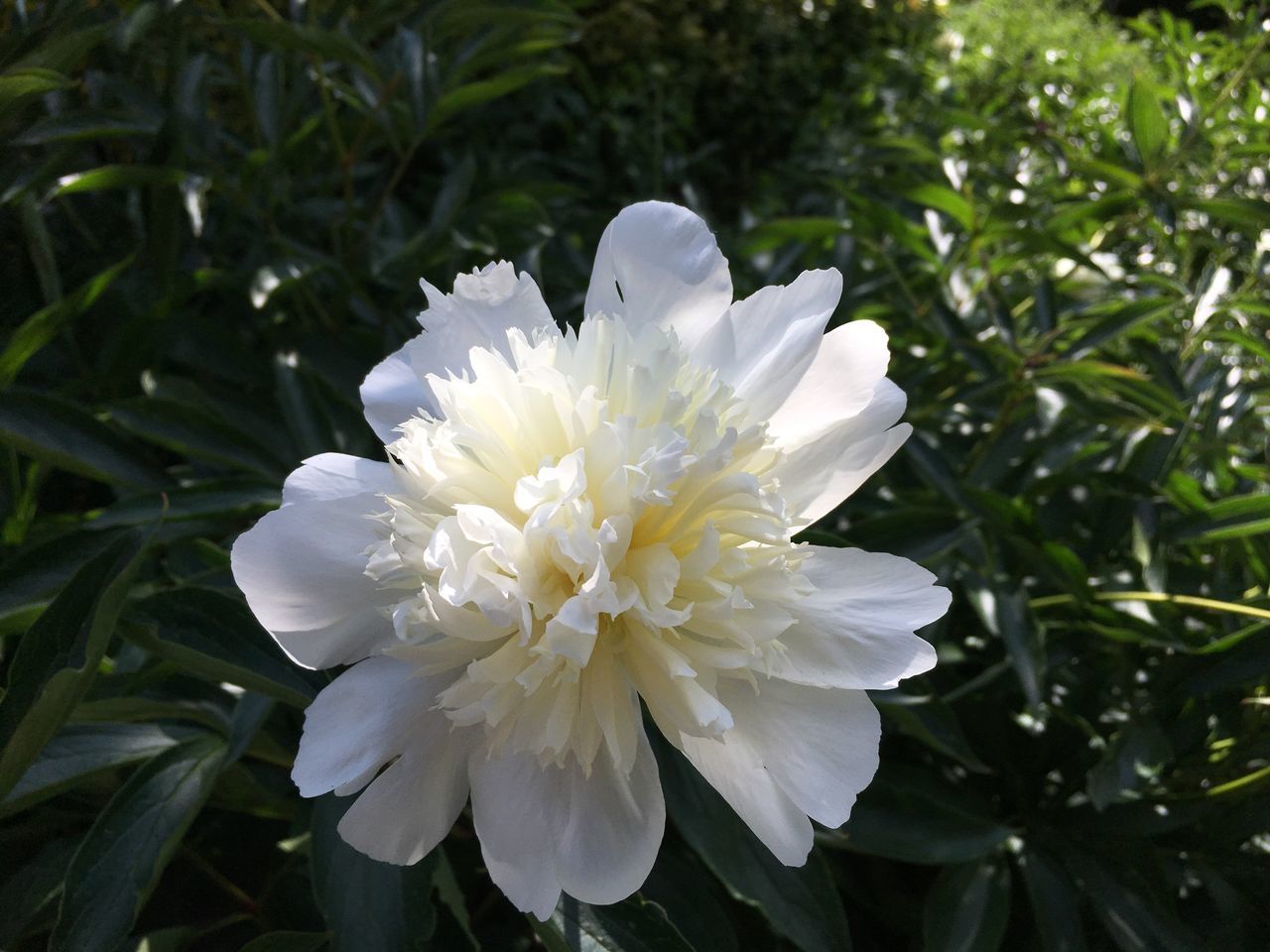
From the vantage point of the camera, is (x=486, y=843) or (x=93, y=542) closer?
(x=486, y=843)

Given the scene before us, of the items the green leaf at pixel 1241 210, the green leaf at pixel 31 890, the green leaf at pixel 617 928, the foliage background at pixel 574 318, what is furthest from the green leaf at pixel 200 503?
the green leaf at pixel 1241 210

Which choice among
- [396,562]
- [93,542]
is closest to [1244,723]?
[396,562]

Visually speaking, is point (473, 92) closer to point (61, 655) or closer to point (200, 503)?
point (200, 503)

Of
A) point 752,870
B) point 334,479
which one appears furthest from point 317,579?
point 752,870

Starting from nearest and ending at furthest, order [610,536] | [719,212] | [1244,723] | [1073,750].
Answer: [610,536]
[1244,723]
[1073,750]
[719,212]

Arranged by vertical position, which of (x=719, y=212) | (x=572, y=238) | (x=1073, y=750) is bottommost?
(x=719, y=212)

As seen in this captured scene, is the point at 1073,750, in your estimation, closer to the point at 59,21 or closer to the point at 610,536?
the point at 610,536
